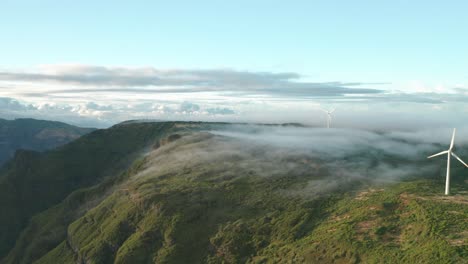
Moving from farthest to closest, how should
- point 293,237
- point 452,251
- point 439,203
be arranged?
point 293,237 < point 439,203 < point 452,251

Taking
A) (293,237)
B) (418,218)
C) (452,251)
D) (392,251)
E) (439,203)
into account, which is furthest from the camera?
(293,237)

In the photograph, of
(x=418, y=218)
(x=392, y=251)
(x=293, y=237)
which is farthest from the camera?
(x=293, y=237)

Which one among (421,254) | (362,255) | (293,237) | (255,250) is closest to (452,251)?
(421,254)

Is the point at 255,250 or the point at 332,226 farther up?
the point at 332,226

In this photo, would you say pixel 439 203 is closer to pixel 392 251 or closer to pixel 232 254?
pixel 392 251

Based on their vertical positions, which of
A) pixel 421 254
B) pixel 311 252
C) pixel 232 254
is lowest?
pixel 232 254

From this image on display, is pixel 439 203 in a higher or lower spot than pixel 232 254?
higher

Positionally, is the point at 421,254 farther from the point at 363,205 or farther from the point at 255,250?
the point at 255,250

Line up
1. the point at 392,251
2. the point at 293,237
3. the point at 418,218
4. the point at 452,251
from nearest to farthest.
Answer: the point at 452,251 → the point at 392,251 → the point at 418,218 → the point at 293,237

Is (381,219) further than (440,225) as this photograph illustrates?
Yes
